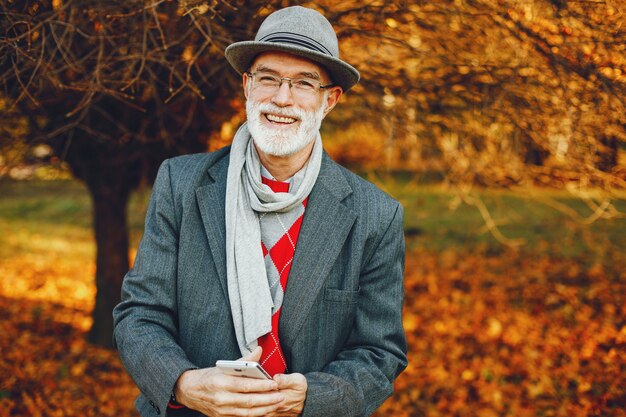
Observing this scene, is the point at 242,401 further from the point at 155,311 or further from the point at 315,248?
the point at 315,248

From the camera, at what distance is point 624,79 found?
3418 millimetres

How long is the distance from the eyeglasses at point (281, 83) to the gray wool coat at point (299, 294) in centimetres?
40

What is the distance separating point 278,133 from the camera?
7.79ft

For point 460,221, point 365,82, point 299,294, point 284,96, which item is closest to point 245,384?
point 299,294

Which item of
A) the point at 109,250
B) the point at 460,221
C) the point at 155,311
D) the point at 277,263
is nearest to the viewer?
the point at 155,311

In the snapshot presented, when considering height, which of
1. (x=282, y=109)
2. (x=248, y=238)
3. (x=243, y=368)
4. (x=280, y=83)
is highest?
(x=280, y=83)

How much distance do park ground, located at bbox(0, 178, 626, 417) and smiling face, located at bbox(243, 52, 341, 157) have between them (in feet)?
8.70

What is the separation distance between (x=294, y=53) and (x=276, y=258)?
0.85m

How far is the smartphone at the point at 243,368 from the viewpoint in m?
1.86

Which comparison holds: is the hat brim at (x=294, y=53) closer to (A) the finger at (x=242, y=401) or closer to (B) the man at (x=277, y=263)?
(B) the man at (x=277, y=263)

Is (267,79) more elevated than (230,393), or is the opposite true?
(267,79)

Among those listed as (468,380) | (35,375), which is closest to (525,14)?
(468,380)

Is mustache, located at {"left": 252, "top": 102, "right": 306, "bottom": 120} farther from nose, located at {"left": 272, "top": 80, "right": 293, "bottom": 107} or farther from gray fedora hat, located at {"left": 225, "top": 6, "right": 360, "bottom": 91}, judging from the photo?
gray fedora hat, located at {"left": 225, "top": 6, "right": 360, "bottom": 91}

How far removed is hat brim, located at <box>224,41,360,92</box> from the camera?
87.8 inches
